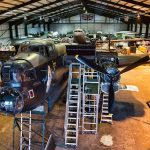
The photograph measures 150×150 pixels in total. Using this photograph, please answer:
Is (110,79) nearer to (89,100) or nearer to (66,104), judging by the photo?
(89,100)

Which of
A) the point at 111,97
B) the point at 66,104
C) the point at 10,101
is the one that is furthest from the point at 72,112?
the point at 10,101

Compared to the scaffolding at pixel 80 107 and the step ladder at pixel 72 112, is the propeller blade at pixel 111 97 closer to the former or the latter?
the scaffolding at pixel 80 107

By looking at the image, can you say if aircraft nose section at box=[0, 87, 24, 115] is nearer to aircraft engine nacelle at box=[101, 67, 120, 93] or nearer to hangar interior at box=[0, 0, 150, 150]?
hangar interior at box=[0, 0, 150, 150]

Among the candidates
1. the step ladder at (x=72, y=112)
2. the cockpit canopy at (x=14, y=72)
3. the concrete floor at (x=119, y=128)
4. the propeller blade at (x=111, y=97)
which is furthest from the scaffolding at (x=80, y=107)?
the cockpit canopy at (x=14, y=72)

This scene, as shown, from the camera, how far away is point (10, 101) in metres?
8.16

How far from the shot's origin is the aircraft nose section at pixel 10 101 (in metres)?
8.18

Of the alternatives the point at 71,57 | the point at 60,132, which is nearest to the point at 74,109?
the point at 60,132

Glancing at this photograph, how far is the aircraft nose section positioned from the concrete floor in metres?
2.45

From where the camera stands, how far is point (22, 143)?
32.0ft

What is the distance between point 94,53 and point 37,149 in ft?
23.1

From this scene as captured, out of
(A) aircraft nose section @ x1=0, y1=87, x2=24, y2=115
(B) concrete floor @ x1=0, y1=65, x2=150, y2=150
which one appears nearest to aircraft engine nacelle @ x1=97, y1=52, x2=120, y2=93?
(B) concrete floor @ x1=0, y1=65, x2=150, y2=150

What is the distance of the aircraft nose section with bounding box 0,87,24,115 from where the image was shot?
818 centimetres

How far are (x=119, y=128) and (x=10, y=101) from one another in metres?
5.95

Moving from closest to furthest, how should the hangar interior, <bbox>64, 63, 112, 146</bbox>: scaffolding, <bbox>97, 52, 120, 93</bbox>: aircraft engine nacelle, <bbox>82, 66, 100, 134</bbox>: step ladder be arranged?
the hangar interior
<bbox>64, 63, 112, 146</bbox>: scaffolding
<bbox>82, 66, 100, 134</bbox>: step ladder
<bbox>97, 52, 120, 93</bbox>: aircraft engine nacelle
